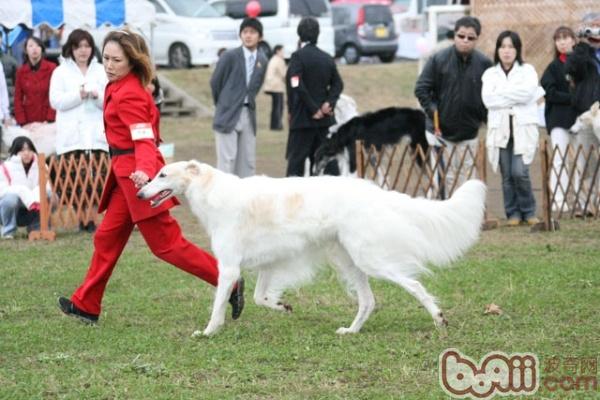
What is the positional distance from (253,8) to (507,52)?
1787 centimetres

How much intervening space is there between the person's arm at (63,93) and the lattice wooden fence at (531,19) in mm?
8495

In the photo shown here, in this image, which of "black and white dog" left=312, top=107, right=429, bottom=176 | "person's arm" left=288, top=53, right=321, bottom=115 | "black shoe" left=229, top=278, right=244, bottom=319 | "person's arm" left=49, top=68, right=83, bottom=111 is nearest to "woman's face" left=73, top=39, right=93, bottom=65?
"person's arm" left=49, top=68, right=83, bottom=111

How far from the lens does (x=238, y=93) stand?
42.4 ft

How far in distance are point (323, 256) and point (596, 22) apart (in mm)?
5440

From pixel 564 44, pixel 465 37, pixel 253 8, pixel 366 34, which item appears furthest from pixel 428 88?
pixel 366 34

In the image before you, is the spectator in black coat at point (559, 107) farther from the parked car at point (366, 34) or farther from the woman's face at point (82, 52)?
the parked car at point (366, 34)

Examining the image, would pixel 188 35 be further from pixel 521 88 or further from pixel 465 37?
pixel 521 88

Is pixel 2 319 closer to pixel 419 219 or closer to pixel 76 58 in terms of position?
pixel 419 219

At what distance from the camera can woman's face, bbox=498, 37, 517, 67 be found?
11102 millimetres

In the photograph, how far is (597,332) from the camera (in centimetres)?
674

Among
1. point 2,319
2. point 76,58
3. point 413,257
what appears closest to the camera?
point 413,257

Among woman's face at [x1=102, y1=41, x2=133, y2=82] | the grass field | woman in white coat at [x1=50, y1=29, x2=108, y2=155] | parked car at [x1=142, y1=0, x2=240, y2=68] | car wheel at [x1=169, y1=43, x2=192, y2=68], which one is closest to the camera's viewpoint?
the grass field

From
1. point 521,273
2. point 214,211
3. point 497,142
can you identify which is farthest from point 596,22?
point 214,211

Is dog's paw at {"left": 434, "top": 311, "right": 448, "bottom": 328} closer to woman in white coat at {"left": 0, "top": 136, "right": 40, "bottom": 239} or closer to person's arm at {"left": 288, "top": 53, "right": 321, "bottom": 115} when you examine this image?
woman in white coat at {"left": 0, "top": 136, "right": 40, "bottom": 239}
